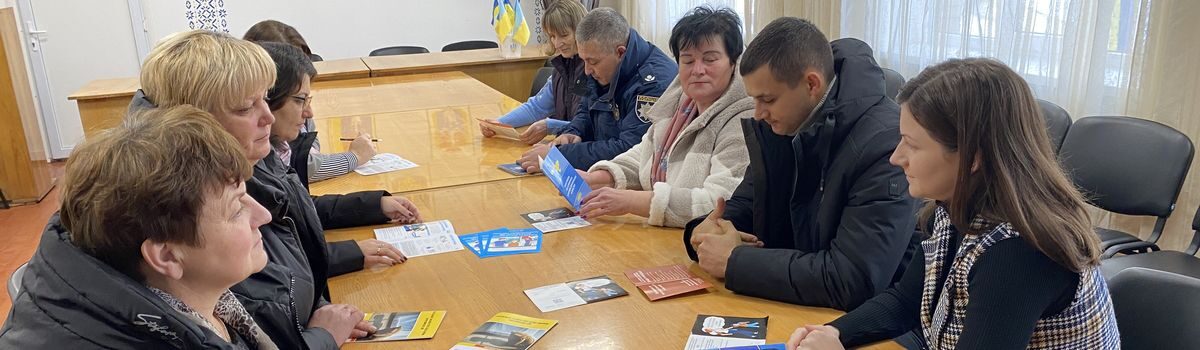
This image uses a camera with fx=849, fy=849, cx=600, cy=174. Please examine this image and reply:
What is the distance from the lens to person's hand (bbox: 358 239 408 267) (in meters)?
2.09

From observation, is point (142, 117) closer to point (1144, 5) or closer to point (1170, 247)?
point (1144, 5)

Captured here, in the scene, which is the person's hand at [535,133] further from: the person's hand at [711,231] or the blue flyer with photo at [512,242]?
the person's hand at [711,231]

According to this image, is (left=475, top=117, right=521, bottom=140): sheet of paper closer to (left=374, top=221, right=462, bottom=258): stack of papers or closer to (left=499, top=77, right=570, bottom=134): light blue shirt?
(left=499, top=77, right=570, bottom=134): light blue shirt

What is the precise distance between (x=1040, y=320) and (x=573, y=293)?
920mm

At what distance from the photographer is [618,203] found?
235 cm

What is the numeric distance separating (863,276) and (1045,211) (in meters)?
0.51

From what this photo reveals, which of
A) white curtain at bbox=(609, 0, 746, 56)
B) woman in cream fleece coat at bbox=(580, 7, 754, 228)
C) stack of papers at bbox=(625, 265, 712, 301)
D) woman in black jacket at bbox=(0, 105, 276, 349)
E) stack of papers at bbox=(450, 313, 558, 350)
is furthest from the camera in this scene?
white curtain at bbox=(609, 0, 746, 56)

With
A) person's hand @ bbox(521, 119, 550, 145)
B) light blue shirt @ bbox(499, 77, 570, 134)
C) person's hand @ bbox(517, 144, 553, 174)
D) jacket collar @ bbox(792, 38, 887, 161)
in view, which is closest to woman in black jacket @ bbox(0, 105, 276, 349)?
jacket collar @ bbox(792, 38, 887, 161)

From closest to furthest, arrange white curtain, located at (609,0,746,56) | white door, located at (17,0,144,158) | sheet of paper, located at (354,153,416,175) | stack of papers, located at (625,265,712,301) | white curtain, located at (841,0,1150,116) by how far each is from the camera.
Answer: stack of papers, located at (625,265,712,301), white curtain, located at (841,0,1150,116), sheet of paper, located at (354,153,416,175), white curtain, located at (609,0,746,56), white door, located at (17,0,144,158)

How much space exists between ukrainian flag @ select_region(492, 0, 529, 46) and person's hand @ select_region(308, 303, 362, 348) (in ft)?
13.9

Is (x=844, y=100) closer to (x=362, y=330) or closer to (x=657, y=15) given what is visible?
(x=362, y=330)

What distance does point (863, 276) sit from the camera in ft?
5.67

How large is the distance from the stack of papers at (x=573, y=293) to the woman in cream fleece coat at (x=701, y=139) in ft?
1.42

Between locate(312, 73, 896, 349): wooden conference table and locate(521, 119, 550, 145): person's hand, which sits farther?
locate(521, 119, 550, 145): person's hand
